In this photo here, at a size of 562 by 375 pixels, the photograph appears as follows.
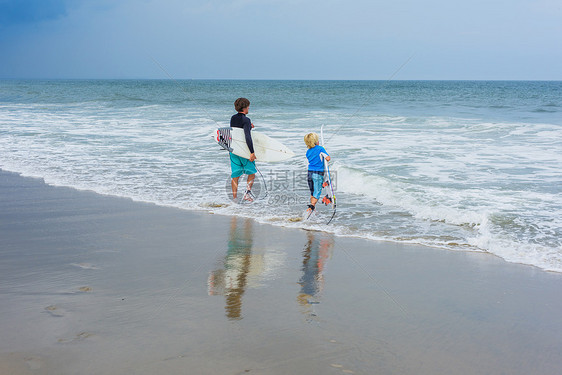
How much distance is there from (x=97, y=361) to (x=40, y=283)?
65.8 inches

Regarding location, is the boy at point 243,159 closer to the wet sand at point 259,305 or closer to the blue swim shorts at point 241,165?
the blue swim shorts at point 241,165

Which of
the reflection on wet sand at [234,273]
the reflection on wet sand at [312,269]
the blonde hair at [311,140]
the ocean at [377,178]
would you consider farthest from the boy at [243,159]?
the reflection on wet sand at [312,269]

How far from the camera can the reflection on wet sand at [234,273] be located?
4.00 metres

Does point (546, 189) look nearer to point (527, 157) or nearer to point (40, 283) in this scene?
point (527, 157)

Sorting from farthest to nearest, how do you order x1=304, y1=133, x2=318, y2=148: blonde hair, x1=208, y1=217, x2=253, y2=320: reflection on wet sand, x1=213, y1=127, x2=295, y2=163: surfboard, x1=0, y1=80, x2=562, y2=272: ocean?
1. x1=213, y1=127, x2=295, y2=163: surfboard
2. x1=304, y1=133, x2=318, y2=148: blonde hair
3. x1=0, y1=80, x2=562, y2=272: ocean
4. x1=208, y1=217, x2=253, y2=320: reflection on wet sand

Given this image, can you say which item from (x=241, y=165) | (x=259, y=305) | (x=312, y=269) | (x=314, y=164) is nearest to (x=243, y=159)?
(x=241, y=165)

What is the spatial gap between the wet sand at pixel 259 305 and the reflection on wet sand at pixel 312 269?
0.02 m

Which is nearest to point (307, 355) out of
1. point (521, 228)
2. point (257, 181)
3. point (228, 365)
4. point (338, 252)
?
point (228, 365)

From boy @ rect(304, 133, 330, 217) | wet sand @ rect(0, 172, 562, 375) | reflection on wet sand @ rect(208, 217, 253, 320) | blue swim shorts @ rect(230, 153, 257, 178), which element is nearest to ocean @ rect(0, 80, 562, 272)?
boy @ rect(304, 133, 330, 217)

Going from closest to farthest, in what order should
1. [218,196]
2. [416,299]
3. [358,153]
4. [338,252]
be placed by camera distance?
[416,299] < [338,252] < [218,196] < [358,153]

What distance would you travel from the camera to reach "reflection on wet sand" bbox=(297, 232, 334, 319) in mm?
4074

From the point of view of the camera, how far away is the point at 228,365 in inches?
119

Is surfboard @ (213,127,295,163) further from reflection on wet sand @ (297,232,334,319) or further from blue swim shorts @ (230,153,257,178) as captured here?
reflection on wet sand @ (297,232,334,319)

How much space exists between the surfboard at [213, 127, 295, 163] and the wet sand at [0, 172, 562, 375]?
6.56 ft
